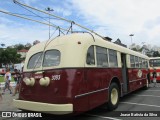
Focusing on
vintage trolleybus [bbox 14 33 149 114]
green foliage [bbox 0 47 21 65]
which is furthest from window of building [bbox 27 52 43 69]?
green foliage [bbox 0 47 21 65]

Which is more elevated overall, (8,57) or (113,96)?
(8,57)

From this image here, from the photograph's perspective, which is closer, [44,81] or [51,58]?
[44,81]

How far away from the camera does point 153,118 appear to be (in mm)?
7828

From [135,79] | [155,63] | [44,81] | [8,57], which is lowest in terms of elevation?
[135,79]

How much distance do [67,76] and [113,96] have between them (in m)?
3.27

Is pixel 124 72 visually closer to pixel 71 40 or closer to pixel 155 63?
pixel 71 40

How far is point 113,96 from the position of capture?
9547mm

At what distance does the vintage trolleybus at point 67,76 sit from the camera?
6.80 metres

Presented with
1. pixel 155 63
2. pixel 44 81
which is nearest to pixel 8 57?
pixel 155 63

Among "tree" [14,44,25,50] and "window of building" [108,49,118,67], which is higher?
"tree" [14,44,25,50]

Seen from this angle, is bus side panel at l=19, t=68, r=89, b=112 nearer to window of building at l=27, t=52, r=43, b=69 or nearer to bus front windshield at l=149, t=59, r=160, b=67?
window of building at l=27, t=52, r=43, b=69

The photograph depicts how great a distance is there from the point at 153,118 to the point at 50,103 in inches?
132

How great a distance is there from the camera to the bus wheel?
9007 mm

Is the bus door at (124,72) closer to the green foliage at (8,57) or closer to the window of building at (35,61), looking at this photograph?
the window of building at (35,61)
